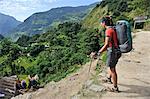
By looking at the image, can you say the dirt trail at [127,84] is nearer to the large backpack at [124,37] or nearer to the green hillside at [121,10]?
the large backpack at [124,37]

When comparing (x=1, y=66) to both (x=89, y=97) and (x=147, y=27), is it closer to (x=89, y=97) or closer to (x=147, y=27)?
(x=147, y=27)

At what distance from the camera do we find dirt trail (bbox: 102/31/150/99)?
9891 mm

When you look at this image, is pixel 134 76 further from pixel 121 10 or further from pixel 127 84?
pixel 121 10

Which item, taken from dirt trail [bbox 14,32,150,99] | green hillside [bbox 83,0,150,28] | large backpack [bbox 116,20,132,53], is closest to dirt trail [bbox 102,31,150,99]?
dirt trail [bbox 14,32,150,99]

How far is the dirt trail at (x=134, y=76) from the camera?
9891 millimetres

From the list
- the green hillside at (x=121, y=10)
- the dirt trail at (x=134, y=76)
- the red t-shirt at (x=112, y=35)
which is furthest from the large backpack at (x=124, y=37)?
the green hillside at (x=121, y=10)

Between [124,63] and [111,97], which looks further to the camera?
[124,63]

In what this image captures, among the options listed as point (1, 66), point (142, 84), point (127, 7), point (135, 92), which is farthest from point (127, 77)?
point (127, 7)

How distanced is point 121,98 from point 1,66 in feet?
250

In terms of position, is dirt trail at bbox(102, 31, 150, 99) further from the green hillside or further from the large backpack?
the green hillside

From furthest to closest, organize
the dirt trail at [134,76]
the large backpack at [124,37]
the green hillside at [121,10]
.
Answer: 1. the green hillside at [121,10]
2. the dirt trail at [134,76]
3. the large backpack at [124,37]

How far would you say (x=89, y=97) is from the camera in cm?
1009

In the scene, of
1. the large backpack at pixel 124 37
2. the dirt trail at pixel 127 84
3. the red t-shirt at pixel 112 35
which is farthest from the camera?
the dirt trail at pixel 127 84

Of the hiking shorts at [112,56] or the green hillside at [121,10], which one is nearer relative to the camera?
the hiking shorts at [112,56]
